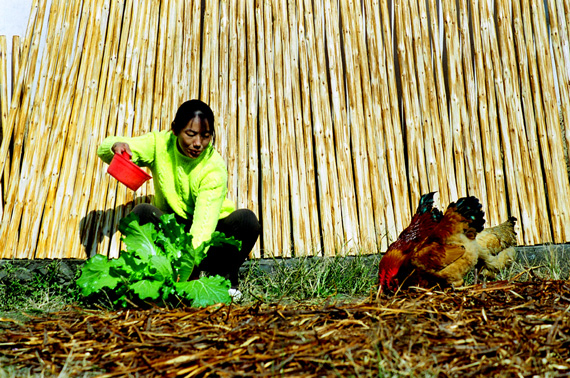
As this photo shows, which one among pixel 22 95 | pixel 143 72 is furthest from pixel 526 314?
pixel 22 95

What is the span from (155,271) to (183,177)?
74 centimetres

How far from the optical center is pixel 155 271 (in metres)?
2.77

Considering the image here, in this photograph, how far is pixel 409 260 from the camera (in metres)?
3.23

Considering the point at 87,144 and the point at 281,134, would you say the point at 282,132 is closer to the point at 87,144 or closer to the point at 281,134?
the point at 281,134

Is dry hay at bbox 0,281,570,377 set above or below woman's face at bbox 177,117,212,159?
below

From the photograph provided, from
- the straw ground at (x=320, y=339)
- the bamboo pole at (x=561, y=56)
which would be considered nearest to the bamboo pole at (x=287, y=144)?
the straw ground at (x=320, y=339)

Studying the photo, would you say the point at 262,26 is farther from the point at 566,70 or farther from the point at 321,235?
the point at 566,70

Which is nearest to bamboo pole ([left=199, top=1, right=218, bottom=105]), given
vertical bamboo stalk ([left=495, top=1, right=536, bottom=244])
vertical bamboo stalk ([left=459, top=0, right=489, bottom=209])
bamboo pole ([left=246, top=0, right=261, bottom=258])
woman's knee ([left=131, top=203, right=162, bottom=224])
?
bamboo pole ([left=246, top=0, right=261, bottom=258])

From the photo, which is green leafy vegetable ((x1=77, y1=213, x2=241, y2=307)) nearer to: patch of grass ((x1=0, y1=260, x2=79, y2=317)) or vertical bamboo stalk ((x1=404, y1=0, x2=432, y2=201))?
patch of grass ((x1=0, y1=260, x2=79, y2=317))

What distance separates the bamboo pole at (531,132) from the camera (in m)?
3.71


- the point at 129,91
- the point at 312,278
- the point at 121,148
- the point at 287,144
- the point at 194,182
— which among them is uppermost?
the point at 129,91

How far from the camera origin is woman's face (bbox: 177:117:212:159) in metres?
3.05

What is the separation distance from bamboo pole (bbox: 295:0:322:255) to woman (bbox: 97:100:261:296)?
0.52m

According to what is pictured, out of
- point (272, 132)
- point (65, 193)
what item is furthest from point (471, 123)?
point (65, 193)
